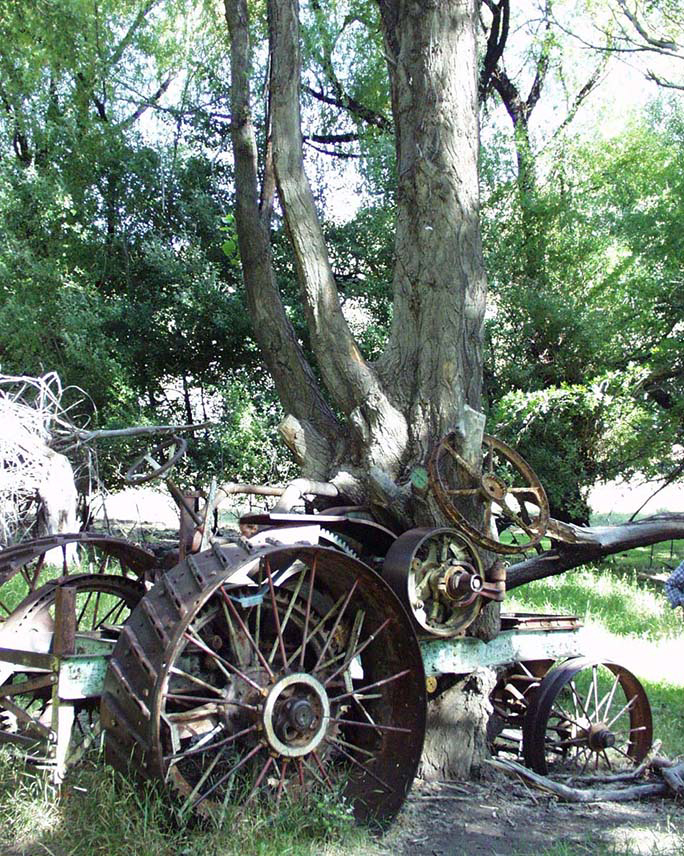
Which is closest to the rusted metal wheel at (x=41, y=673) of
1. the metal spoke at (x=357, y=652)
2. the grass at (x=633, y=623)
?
the metal spoke at (x=357, y=652)

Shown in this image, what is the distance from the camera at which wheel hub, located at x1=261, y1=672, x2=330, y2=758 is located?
411cm

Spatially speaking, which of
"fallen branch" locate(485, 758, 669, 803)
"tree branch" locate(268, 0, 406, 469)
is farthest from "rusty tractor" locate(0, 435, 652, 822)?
"tree branch" locate(268, 0, 406, 469)

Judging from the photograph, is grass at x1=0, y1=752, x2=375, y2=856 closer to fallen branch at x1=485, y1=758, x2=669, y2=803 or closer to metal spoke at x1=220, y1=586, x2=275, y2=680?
metal spoke at x1=220, y1=586, x2=275, y2=680

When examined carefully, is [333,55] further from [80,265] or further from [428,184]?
[428,184]

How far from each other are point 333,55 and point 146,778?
13.2m

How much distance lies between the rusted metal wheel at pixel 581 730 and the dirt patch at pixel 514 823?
0.36m

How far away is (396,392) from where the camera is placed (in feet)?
18.9

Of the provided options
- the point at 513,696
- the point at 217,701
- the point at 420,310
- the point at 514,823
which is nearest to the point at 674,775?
the point at 513,696

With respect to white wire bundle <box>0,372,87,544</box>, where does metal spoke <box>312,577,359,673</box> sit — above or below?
below

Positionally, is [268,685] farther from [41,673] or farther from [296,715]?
[41,673]

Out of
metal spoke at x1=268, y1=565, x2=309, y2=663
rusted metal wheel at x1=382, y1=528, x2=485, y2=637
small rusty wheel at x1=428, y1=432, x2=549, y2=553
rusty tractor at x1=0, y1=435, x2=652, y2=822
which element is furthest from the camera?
small rusty wheel at x1=428, y1=432, x2=549, y2=553

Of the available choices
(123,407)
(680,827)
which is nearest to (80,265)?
(123,407)

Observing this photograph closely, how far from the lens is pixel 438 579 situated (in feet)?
16.0

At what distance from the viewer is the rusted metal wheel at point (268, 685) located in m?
3.97
